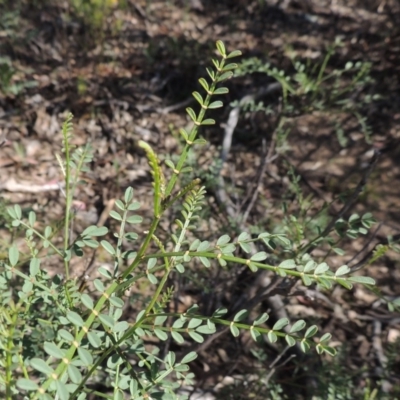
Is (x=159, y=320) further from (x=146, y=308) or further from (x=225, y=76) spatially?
(x=225, y=76)

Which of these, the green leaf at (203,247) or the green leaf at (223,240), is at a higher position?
the green leaf at (223,240)

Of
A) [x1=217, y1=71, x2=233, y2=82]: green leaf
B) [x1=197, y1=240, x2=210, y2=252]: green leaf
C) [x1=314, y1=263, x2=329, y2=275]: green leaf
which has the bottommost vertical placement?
[x1=197, y1=240, x2=210, y2=252]: green leaf

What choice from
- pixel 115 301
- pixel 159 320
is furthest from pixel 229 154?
pixel 115 301

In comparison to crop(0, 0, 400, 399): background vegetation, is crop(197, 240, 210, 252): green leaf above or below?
above

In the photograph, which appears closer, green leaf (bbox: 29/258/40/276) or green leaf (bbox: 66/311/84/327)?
green leaf (bbox: 66/311/84/327)

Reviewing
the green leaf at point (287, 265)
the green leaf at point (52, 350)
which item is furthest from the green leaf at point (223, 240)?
the green leaf at point (52, 350)

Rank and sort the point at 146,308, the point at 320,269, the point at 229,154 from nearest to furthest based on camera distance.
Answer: the point at 320,269
the point at 146,308
the point at 229,154

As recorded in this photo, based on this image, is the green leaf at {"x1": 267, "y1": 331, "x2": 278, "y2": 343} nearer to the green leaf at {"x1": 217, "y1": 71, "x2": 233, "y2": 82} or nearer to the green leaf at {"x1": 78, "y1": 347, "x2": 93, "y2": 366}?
the green leaf at {"x1": 78, "y1": 347, "x2": 93, "y2": 366}

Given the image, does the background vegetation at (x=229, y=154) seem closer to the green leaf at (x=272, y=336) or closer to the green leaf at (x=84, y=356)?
the green leaf at (x=272, y=336)

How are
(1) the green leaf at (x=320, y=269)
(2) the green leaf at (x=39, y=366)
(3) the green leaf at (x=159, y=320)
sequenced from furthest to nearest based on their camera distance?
(3) the green leaf at (x=159, y=320) < (1) the green leaf at (x=320, y=269) < (2) the green leaf at (x=39, y=366)

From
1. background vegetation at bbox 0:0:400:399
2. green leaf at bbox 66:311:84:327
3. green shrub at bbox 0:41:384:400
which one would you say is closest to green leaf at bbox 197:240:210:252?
green shrub at bbox 0:41:384:400

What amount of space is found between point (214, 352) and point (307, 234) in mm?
782

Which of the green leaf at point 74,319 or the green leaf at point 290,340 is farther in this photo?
the green leaf at point 290,340

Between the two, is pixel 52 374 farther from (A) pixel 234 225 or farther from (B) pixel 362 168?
(B) pixel 362 168
